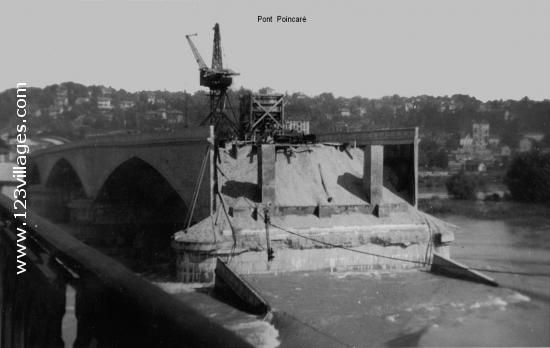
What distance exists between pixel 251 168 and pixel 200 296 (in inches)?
285

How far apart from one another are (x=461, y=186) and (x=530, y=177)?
26.2 feet

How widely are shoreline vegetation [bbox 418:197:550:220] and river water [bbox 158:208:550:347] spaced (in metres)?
16.7

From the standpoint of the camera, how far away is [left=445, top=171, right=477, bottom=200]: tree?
55.3 meters

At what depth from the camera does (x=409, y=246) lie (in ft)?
90.8

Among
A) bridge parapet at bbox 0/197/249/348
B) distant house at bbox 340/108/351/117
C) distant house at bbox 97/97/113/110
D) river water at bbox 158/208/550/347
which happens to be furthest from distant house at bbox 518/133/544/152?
distant house at bbox 97/97/113/110

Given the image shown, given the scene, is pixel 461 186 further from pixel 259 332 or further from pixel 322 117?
pixel 259 332

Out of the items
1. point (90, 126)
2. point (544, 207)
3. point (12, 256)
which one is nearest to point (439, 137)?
point (544, 207)

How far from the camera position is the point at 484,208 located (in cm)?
4862

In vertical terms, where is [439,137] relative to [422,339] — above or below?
above

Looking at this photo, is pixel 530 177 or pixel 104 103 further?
pixel 104 103

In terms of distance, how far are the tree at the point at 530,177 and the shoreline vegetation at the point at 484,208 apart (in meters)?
1.16

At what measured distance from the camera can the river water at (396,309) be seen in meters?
18.5

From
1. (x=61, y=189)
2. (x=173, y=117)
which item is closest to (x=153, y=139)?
(x=61, y=189)

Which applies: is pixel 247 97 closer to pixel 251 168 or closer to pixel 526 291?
pixel 251 168
